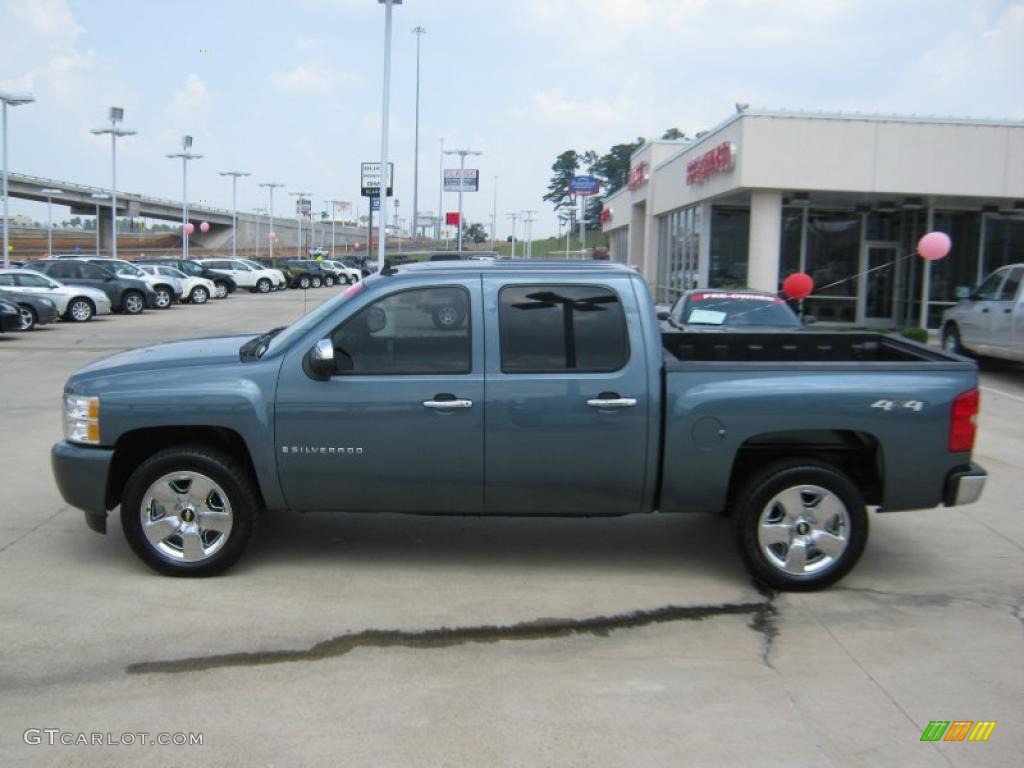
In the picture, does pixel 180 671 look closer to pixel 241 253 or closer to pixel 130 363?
pixel 130 363

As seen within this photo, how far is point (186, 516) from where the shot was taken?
584 centimetres

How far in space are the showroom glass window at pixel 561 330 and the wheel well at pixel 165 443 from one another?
1673 mm

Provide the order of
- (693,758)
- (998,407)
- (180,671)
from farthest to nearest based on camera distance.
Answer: (998,407)
(180,671)
(693,758)

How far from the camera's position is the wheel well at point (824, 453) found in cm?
580

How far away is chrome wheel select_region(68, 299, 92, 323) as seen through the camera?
27344mm

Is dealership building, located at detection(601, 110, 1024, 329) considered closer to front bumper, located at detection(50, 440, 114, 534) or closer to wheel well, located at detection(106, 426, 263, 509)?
wheel well, located at detection(106, 426, 263, 509)

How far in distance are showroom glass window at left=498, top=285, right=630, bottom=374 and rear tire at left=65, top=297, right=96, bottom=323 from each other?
81.1 feet

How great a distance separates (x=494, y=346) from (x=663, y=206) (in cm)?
3168

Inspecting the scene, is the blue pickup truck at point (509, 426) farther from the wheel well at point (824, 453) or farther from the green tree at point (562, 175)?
the green tree at point (562, 175)

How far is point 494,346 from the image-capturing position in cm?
573

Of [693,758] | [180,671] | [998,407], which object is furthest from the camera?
[998,407]

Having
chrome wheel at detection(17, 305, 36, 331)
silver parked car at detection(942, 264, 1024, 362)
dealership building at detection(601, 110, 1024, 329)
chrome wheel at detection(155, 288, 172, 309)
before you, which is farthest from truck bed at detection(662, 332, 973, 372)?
chrome wheel at detection(155, 288, 172, 309)

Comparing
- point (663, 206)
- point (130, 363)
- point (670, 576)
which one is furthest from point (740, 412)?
point (663, 206)

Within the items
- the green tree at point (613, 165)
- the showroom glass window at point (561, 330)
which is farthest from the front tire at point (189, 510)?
the green tree at point (613, 165)
